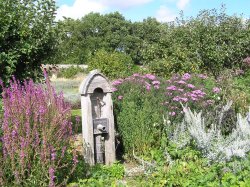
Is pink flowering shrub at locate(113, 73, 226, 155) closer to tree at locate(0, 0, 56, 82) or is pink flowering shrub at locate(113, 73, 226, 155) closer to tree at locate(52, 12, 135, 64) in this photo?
tree at locate(0, 0, 56, 82)

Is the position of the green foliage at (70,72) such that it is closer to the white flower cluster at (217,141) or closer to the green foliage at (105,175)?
the green foliage at (105,175)

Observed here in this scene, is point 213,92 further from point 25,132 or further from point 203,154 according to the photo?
point 25,132

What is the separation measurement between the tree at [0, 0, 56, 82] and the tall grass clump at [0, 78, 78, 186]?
8.83 ft

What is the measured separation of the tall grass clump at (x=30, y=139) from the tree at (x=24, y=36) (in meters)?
2.69

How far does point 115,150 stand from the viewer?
691 centimetres

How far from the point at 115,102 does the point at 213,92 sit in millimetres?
2142

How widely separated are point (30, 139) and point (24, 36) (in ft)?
12.0

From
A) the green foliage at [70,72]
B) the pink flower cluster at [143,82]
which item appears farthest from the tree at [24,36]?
the green foliage at [70,72]

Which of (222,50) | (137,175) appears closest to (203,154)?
(137,175)

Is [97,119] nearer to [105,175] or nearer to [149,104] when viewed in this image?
[149,104]

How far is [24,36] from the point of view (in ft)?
24.1

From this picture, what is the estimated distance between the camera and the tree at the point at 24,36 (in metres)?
7.07

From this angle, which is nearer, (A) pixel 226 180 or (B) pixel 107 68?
(A) pixel 226 180

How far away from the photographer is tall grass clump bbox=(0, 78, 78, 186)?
13.2 feet
